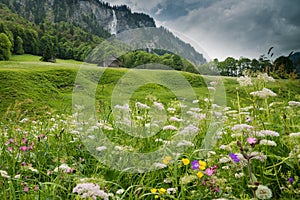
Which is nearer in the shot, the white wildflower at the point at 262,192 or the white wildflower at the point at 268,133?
the white wildflower at the point at 262,192

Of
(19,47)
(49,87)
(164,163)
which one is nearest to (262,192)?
(164,163)

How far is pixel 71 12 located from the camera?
186875mm

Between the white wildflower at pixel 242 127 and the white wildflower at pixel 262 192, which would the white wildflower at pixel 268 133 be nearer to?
the white wildflower at pixel 242 127

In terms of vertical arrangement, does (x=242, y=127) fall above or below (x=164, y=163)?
above

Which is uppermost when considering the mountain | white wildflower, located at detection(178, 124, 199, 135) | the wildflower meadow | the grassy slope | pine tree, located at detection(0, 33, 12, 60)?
the mountain

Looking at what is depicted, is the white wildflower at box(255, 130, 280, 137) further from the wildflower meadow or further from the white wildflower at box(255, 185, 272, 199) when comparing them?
the white wildflower at box(255, 185, 272, 199)

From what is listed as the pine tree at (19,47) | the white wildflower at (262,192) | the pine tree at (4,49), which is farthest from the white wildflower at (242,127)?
the pine tree at (19,47)

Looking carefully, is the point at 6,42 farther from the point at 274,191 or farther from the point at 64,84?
the point at 274,191

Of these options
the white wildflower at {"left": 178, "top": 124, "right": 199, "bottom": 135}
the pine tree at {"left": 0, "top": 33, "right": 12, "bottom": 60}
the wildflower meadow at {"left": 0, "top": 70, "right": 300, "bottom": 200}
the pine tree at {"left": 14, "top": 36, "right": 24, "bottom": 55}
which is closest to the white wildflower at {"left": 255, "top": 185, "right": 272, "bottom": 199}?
the wildflower meadow at {"left": 0, "top": 70, "right": 300, "bottom": 200}

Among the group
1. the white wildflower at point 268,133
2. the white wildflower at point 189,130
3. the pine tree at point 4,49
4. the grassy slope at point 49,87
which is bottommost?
the grassy slope at point 49,87

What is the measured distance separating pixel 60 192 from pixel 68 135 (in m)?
1.72

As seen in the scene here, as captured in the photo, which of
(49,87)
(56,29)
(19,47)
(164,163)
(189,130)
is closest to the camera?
(164,163)

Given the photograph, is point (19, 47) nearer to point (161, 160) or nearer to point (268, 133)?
point (161, 160)

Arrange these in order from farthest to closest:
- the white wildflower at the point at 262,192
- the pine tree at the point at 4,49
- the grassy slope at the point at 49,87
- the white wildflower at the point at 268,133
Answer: the pine tree at the point at 4,49 < the grassy slope at the point at 49,87 < the white wildflower at the point at 268,133 < the white wildflower at the point at 262,192
